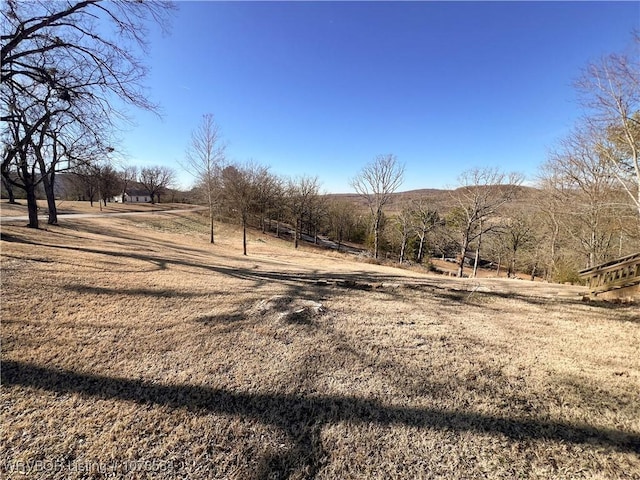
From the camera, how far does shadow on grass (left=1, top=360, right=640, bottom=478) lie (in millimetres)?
2277

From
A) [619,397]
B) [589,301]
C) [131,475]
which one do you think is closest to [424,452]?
[619,397]

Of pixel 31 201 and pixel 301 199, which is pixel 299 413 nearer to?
pixel 31 201

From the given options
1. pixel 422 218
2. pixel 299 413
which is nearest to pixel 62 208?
pixel 299 413

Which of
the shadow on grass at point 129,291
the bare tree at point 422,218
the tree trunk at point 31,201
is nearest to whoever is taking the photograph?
the shadow on grass at point 129,291

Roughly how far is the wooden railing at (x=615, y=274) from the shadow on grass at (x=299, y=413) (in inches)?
Answer: 209

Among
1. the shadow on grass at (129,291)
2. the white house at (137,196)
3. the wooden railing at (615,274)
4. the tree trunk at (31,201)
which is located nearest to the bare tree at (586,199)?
the wooden railing at (615,274)

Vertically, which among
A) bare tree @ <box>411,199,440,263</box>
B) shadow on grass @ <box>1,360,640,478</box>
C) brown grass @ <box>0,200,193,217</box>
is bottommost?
shadow on grass @ <box>1,360,640,478</box>

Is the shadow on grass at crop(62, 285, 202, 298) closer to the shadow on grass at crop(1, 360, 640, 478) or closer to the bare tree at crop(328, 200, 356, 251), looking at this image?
the shadow on grass at crop(1, 360, 640, 478)

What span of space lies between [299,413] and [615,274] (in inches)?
312

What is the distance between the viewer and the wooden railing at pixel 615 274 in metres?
5.60

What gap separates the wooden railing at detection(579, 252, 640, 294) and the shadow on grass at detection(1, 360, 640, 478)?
17.4 ft

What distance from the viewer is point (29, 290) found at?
5.17m

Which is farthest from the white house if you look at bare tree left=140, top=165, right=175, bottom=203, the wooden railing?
the wooden railing

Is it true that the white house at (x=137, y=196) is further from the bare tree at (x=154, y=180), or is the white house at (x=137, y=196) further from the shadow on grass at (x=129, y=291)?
the shadow on grass at (x=129, y=291)
